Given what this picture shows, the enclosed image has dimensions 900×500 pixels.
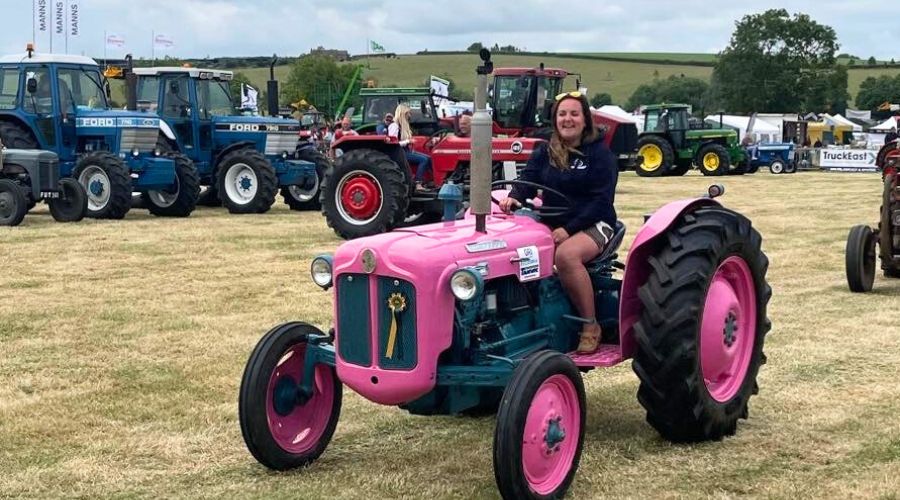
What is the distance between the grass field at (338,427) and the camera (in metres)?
4.18

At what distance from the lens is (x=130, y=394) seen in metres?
5.51

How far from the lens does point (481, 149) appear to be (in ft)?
13.9

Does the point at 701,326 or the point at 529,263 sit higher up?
the point at 529,263

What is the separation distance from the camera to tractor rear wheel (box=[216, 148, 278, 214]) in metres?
16.0

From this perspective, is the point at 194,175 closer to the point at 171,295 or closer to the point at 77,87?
the point at 77,87

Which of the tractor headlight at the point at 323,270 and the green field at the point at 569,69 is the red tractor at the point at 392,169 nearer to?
the tractor headlight at the point at 323,270

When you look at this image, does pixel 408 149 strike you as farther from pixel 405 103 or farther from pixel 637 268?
pixel 637 268

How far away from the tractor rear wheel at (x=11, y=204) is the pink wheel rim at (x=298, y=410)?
10.1m

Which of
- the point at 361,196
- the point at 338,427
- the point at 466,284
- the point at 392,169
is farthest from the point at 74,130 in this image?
the point at 466,284

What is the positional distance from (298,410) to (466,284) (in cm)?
97

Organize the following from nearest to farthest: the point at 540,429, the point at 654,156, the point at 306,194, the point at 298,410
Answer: the point at 540,429
the point at 298,410
the point at 306,194
the point at 654,156

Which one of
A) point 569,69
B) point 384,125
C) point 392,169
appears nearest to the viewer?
point 392,169

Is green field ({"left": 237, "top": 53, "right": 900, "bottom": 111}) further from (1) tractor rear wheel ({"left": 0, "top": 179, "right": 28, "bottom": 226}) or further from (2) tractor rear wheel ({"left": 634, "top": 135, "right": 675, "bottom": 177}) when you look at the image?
(1) tractor rear wheel ({"left": 0, "top": 179, "right": 28, "bottom": 226})

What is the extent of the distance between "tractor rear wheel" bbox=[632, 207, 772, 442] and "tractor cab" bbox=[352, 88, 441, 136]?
10.2 m
